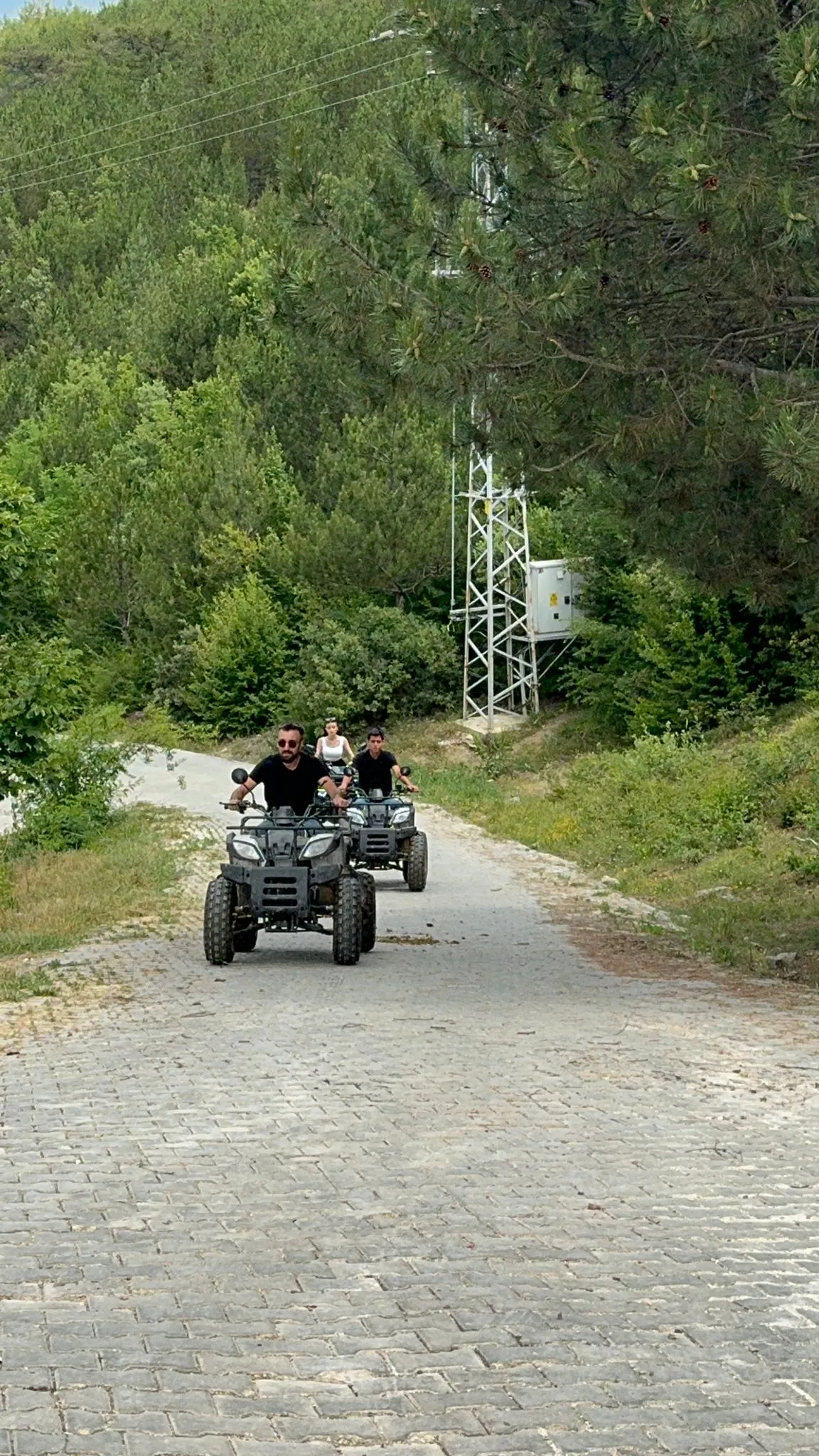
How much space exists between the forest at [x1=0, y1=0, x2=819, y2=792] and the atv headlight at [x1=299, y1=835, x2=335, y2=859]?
3443 millimetres

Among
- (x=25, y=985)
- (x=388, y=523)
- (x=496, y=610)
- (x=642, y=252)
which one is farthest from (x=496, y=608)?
(x=25, y=985)

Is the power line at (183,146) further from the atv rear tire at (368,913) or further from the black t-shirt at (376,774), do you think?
the atv rear tire at (368,913)

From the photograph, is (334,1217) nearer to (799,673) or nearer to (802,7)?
(802,7)

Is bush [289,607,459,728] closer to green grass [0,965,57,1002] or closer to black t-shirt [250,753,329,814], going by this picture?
black t-shirt [250,753,329,814]

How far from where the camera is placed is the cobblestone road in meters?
5.21

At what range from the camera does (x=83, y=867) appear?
25859mm

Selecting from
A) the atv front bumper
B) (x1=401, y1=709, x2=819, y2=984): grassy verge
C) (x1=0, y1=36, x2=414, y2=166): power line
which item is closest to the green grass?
(x1=401, y1=709, x2=819, y2=984): grassy verge

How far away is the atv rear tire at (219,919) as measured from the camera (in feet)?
49.2

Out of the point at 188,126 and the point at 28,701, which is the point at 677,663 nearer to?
the point at 28,701

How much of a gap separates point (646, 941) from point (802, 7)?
8771 millimetres

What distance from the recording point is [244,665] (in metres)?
60.5

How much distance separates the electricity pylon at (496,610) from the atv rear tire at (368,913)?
25699mm

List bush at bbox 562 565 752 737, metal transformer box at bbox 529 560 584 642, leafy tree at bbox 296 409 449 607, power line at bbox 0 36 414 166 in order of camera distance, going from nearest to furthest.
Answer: bush at bbox 562 565 752 737 → metal transformer box at bbox 529 560 584 642 → leafy tree at bbox 296 409 449 607 → power line at bbox 0 36 414 166

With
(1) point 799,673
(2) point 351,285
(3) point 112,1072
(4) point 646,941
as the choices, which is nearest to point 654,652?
(1) point 799,673
